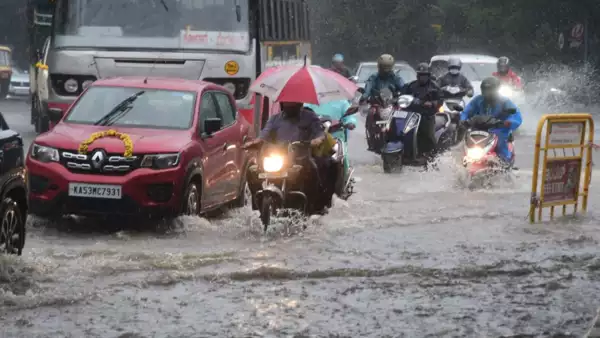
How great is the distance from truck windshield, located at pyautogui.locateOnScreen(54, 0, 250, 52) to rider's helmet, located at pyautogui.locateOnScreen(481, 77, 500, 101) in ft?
12.0

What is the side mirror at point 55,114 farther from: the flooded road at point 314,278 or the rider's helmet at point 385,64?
the rider's helmet at point 385,64

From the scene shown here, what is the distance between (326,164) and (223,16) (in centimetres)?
616

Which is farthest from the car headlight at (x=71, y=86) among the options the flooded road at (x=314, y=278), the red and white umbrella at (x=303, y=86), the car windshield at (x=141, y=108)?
the red and white umbrella at (x=303, y=86)

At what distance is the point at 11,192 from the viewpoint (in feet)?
30.3

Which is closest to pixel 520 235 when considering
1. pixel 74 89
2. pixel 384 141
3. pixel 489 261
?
pixel 489 261

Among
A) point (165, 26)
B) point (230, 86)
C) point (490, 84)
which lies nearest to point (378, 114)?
point (230, 86)

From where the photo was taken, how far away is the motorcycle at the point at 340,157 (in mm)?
12578

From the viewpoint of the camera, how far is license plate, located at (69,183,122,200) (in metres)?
11.3

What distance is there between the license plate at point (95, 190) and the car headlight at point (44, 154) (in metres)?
0.37

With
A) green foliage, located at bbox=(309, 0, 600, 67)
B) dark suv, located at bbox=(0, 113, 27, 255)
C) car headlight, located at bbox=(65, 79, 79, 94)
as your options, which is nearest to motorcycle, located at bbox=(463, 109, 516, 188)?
car headlight, located at bbox=(65, 79, 79, 94)

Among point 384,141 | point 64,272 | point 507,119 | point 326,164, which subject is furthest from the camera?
point 384,141

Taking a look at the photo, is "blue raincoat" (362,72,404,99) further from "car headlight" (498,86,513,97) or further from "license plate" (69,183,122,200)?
"license plate" (69,183,122,200)

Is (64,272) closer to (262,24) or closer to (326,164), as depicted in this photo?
(326,164)

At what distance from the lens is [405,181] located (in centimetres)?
1752
